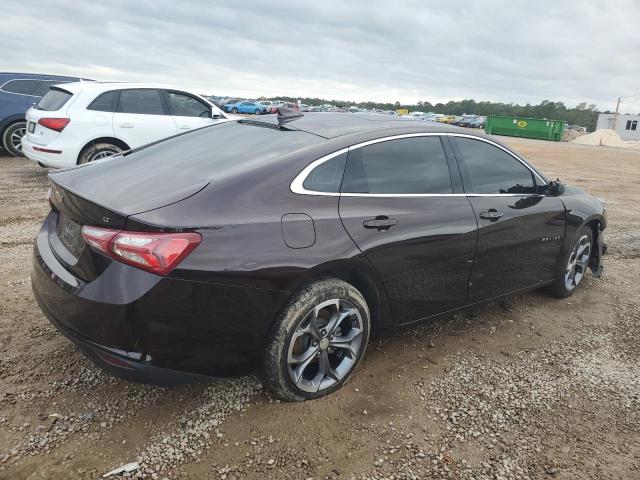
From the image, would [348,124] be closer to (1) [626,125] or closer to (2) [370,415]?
(2) [370,415]

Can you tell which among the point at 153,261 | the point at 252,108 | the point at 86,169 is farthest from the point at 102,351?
the point at 252,108

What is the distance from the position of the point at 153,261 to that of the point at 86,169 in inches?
45.8

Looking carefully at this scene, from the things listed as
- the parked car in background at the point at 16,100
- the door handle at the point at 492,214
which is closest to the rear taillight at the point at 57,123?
the parked car in background at the point at 16,100

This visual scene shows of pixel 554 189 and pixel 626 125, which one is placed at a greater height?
pixel 626 125

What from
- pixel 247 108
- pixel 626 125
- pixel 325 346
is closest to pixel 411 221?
pixel 325 346

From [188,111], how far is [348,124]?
6.03 meters

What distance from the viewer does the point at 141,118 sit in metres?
7.74

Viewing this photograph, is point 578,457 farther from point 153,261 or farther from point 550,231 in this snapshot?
point 153,261

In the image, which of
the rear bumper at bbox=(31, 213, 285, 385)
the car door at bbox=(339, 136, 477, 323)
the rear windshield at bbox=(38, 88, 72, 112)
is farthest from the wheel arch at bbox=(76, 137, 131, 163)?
the car door at bbox=(339, 136, 477, 323)

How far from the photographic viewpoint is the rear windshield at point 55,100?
23.8 feet

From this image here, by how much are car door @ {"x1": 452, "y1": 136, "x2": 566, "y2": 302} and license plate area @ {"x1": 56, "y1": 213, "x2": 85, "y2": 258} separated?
2448mm

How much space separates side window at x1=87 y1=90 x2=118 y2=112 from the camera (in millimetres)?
7344

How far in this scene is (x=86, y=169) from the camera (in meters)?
2.85

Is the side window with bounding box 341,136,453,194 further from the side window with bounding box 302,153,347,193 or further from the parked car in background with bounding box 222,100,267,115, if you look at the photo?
the parked car in background with bounding box 222,100,267,115
